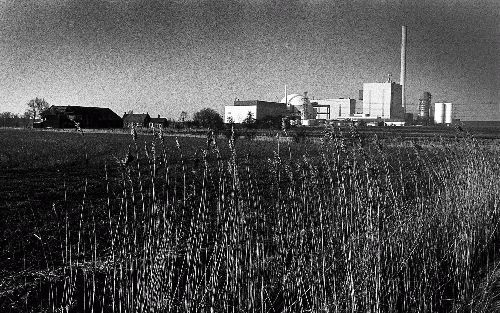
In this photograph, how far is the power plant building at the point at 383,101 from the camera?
72812 millimetres

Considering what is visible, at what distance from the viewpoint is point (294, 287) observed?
2.99 metres

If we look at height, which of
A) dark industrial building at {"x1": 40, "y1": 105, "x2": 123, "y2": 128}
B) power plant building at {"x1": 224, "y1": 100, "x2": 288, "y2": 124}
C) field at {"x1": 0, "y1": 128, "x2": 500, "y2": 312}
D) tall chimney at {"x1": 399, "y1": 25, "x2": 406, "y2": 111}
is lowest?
field at {"x1": 0, "y1": 128, "x2": 500, "y2": 312}

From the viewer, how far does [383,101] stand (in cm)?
7319

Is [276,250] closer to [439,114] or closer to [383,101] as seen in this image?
[383,101]

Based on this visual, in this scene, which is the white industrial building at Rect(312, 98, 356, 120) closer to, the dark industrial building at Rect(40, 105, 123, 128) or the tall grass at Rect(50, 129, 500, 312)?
the dark industrial building at Rect(40, 105, 123, 128)

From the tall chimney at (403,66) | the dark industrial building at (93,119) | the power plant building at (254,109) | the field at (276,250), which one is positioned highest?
the tall chimney at (403,66)

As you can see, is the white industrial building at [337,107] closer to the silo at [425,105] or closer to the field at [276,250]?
the silo at [425,105]

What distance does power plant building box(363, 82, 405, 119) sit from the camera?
7281cm

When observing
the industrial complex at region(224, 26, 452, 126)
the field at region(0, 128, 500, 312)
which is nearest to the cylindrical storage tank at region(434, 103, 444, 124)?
the industrial complex at region(224, 26, 452, 126)

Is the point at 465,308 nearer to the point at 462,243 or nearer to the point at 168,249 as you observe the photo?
the point at 462,243

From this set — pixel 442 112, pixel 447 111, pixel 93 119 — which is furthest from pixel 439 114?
pixel 93 119

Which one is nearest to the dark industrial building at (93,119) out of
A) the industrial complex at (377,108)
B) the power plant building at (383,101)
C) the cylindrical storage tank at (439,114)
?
the industrial complex at (377,108)

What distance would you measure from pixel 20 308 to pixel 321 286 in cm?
207

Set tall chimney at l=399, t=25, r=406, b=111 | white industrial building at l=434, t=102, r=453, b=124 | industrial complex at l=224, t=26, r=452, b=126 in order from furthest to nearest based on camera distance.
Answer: white industrial building at l=434, t=102, r=453, b=124 → industrial complex at l=224, t=26, r=452, b=126 → tall chimney at l=399, t=25, r=406, b=111
